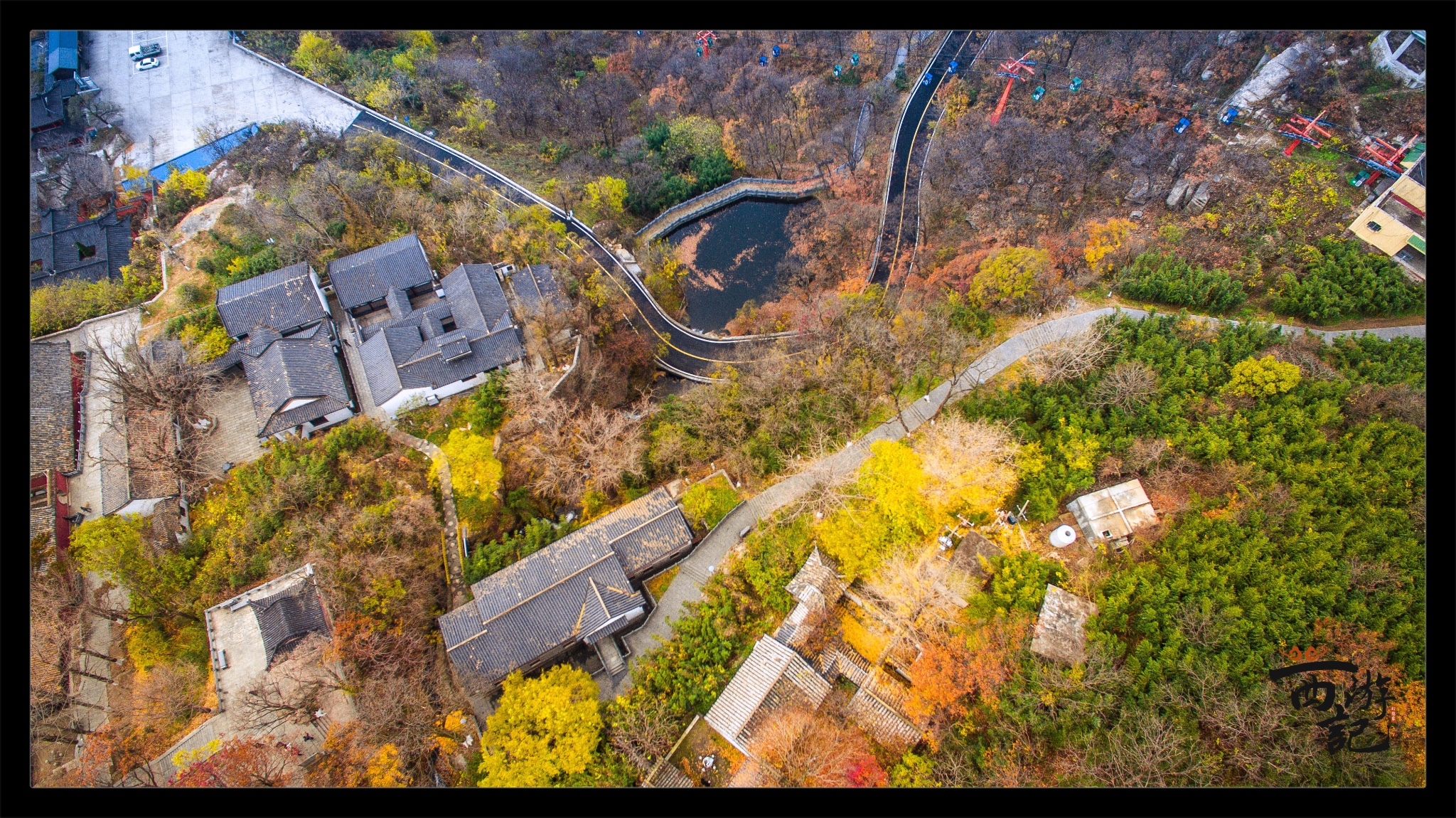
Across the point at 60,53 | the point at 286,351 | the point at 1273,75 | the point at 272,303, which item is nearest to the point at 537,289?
the point at 286,351

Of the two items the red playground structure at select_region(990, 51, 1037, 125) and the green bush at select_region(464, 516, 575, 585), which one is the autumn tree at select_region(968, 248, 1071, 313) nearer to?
the red playground structure at select_region(990, 51, 1037, 125)

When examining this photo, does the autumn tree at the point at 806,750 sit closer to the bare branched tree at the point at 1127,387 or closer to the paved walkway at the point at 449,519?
the paved walkway at the point at 449,519

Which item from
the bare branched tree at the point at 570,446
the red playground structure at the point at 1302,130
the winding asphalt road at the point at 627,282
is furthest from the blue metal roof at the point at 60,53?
the red playground structure at the point at 1302,130

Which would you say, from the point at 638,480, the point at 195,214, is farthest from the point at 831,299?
the point at 195,214

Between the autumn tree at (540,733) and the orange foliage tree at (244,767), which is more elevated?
the orange foliage tree at (244,767)

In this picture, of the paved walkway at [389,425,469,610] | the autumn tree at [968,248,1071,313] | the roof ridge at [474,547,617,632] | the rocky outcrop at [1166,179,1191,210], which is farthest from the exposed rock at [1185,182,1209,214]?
the paved walkway at [389,425,469,610]

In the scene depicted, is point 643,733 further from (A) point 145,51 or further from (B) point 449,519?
(A) point 145,51
